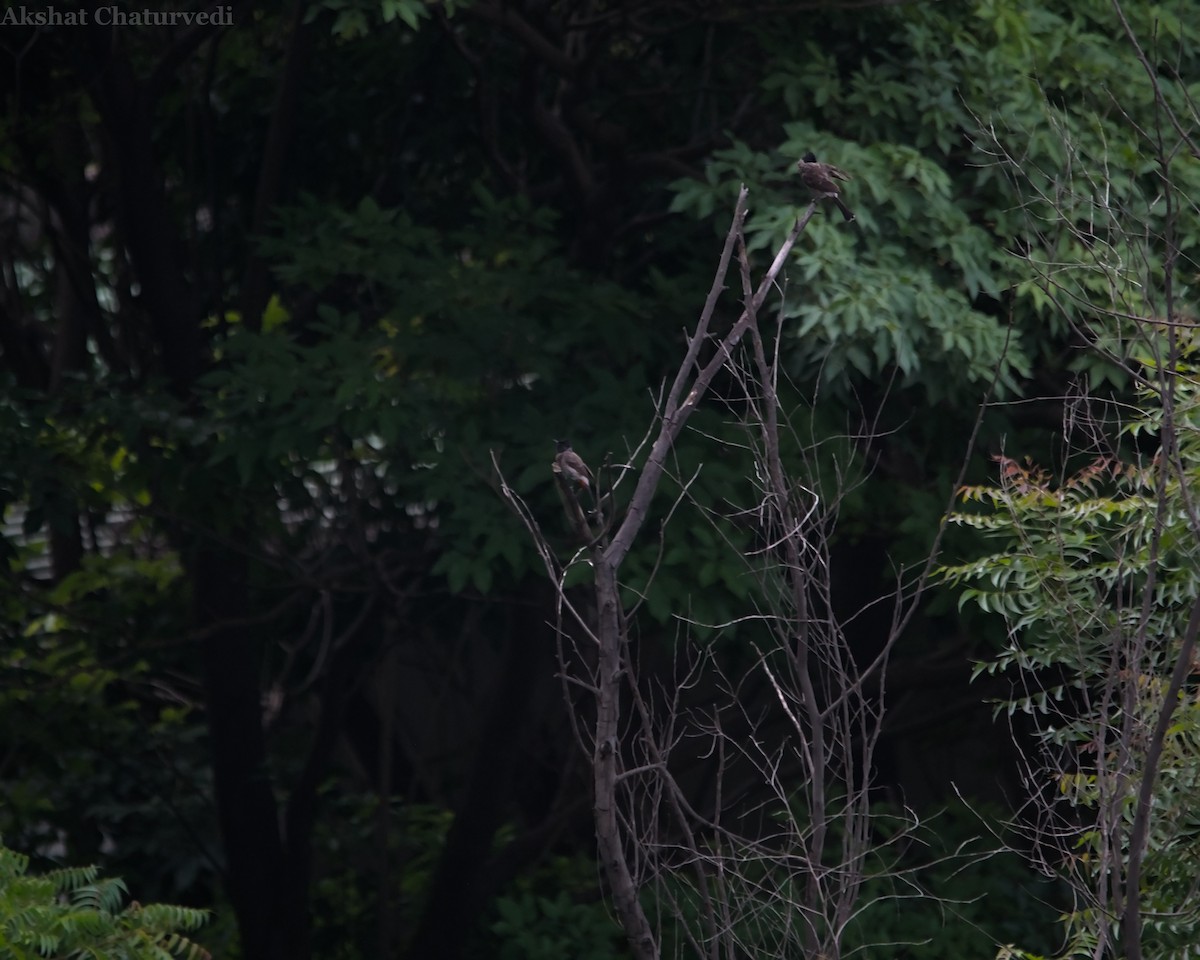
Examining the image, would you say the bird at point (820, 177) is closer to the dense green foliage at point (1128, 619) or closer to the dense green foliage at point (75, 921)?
the dense green foliage at point (1128, 619)

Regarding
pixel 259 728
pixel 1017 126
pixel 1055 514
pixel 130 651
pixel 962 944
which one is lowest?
pixel 962 944

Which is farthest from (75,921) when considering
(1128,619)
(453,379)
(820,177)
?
(820,177)

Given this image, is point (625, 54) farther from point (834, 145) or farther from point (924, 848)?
point (924, 848)

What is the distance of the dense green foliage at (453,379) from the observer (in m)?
4.90

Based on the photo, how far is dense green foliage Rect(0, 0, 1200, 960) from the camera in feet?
16.1

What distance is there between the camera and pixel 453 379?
518 centimetres

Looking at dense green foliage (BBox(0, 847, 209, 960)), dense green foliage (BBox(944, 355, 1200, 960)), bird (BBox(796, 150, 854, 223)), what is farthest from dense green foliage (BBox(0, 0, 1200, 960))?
dense green foliage (BBox(0, 847, 209, 960))

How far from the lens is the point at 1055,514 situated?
393cm

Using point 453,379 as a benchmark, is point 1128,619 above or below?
below

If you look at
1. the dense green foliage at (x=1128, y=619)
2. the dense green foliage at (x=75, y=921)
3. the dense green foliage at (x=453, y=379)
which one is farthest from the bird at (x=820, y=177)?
the dense green foliage at (x=75, y=921)

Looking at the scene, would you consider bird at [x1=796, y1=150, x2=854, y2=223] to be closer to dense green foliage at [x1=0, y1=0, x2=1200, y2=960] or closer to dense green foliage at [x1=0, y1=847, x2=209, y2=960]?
dense green foliage at [x1=0, y1=0, x2=1200, y2=960]

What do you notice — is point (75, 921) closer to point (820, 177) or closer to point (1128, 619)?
point (1128, 619)

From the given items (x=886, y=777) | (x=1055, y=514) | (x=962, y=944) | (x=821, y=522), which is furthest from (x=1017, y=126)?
(x=886, y=777)

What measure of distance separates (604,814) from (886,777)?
5.70m
